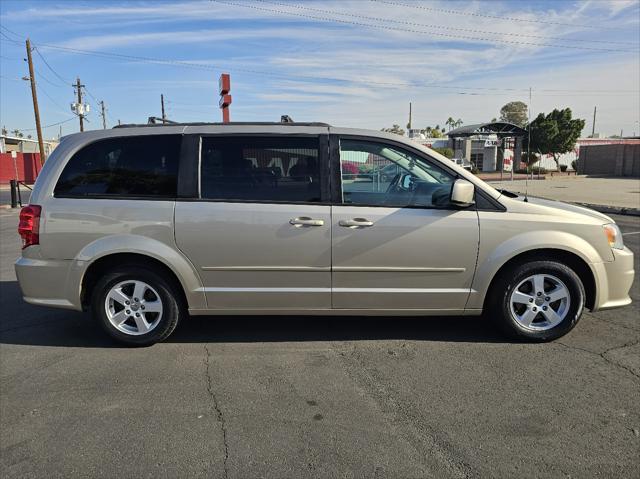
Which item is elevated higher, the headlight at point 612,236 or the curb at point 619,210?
the headlight at point 612,236

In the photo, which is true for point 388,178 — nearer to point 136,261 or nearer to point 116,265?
point 136,261

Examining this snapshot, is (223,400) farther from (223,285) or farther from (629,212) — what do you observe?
(629,212)

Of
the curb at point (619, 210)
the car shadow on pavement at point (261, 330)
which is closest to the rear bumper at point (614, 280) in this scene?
the car shadow on pavement at point (261, 330)

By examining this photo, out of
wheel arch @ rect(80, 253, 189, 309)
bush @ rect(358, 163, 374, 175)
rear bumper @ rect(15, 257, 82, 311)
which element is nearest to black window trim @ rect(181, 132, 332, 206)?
bush @ rect(358, 163, 374, 175)

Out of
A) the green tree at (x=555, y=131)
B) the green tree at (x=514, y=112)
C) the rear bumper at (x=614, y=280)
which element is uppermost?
the green tree at (x=514, y=112)

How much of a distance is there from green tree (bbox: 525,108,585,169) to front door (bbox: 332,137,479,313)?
45494 millimetres

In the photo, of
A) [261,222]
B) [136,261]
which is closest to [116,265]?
[136,261]

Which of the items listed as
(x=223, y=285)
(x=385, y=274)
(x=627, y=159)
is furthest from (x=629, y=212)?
(x=627, y=159)

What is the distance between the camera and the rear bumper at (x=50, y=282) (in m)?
4.15

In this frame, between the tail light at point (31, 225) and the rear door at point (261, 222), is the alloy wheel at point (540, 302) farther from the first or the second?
the tail light at point (31, 225)

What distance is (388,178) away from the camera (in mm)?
4160

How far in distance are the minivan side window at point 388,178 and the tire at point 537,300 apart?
0.89 meters

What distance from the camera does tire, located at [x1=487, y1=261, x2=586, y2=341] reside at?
4.10 meters

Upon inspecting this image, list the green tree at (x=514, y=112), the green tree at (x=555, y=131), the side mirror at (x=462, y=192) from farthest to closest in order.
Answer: the green tree at (x=514, y=112)
the green tree at (x=555, y=131)
the side mirror at (x=462, y=192)
